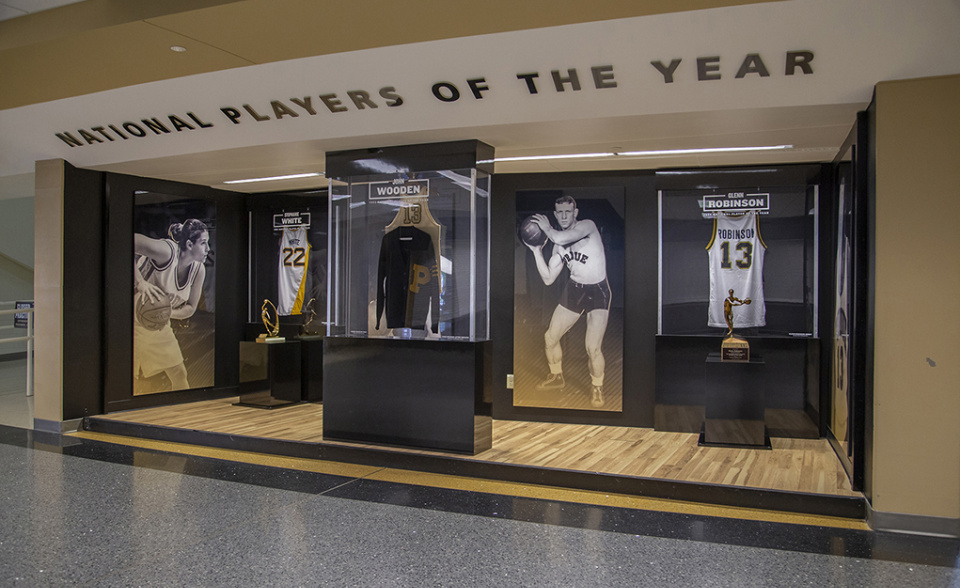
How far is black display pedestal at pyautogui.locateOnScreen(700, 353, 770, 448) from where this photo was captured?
5621 millimetres

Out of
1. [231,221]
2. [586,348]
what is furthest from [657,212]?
[231,221]

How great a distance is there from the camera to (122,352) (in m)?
7.29

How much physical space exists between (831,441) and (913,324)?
2.21m

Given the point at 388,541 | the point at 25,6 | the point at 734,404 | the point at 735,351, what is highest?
the point at 25,6

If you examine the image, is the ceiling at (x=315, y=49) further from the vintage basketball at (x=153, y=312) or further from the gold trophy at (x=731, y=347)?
the vintage basketball at (x=153, y=312)

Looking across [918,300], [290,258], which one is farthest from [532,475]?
[290,258]

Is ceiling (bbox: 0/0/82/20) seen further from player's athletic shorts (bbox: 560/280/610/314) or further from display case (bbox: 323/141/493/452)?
player's athletic shorts (bbox: 560/280/610/314)

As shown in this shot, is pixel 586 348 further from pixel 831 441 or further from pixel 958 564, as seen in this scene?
pixel 958 564

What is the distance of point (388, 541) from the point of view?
149 inches

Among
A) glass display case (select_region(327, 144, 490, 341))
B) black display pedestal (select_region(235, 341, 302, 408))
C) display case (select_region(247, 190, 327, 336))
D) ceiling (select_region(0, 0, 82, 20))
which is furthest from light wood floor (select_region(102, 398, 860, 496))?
ceiling (select_region(0, 0, 82, 20))

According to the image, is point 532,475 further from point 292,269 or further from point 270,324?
point 292,269

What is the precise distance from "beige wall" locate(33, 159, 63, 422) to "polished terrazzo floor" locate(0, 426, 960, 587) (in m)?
1.92

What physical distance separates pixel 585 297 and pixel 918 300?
3.26m

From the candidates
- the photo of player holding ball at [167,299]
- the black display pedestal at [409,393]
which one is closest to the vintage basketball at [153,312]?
the photo of player holding ball at [167,299]
